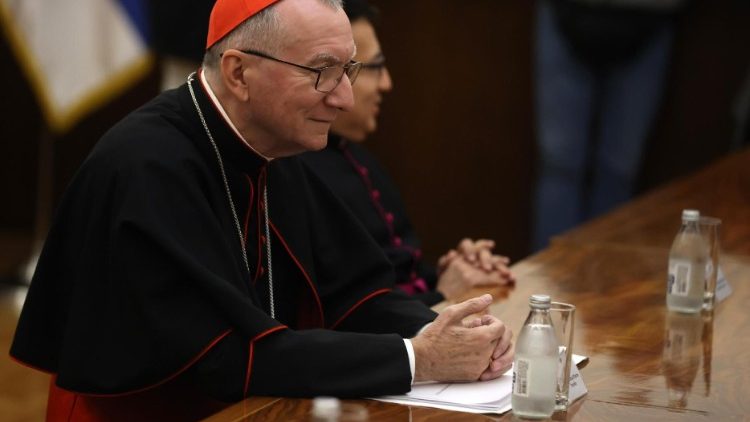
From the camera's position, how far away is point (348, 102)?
7.02 ft

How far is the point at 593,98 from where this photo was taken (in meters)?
5.36

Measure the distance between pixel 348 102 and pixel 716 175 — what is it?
7.65ft

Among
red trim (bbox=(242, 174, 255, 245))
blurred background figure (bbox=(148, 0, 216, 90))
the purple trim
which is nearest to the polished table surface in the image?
→ the purple trim

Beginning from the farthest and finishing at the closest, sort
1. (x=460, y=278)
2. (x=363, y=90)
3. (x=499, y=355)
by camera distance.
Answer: (x=363, y=90), (x=460, y=278), (x=499, y=355)

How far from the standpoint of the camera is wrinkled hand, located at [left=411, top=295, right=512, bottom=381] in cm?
189

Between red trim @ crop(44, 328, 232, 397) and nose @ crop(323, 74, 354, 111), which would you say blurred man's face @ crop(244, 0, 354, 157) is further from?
red trim @ crop(44, 328, 232, 397)

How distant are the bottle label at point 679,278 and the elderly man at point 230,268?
0.53m

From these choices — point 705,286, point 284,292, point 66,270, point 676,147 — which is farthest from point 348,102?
point 676,147

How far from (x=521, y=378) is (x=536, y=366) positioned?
0.09 feet

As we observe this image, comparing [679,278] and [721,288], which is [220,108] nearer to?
[679,278]

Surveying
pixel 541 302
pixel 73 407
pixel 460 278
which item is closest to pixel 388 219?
pixel 460 278

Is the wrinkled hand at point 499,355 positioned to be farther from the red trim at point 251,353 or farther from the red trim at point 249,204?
the red trim at point 249,204

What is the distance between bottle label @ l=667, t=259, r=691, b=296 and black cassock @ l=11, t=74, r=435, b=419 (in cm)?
54

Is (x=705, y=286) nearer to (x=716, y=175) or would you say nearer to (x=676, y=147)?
(x=716, y=175)
